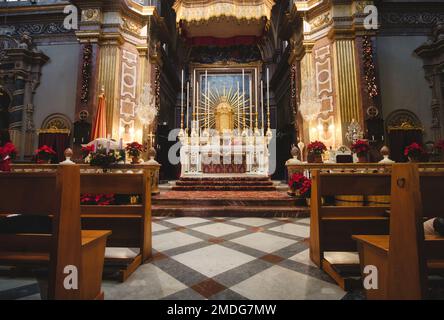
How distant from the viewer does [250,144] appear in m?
7.99

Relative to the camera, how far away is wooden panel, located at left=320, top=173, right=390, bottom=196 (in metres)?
1.94

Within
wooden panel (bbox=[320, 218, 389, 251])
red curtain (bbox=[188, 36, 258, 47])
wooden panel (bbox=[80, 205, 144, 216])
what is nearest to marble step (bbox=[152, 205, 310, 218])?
wooden panel (bbox=[80, 205, 144, 216])

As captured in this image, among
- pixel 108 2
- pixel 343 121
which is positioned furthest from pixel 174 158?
pixel 343 121

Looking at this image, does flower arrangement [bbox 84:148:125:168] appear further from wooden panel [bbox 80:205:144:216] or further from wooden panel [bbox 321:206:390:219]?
wooden panel [bbox 321:206:390:219]

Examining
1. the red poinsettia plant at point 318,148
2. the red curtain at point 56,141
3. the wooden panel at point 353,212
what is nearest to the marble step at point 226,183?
the red poinsettia plant at point 318,148

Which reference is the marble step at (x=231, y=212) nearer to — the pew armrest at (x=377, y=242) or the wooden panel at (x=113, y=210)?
the wooden panel at (x=113, y=210)

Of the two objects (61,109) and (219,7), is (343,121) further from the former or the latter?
(61,109)

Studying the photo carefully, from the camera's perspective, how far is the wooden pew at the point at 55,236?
113 cm

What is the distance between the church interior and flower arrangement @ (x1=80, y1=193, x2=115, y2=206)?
36 millimetres

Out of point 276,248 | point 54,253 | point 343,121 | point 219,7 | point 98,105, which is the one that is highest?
point 219,7

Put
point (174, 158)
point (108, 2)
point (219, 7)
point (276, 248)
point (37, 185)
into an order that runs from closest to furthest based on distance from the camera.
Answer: point (37, 185) < point (276, 248) < point (219, 7) < point (108, 2) < point (174, 158)

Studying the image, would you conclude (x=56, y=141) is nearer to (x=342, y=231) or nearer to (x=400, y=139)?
(x=342, y=231)

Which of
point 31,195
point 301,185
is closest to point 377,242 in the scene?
point 31,195

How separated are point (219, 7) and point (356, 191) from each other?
6258 mm
